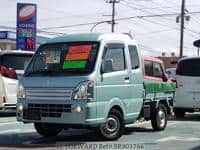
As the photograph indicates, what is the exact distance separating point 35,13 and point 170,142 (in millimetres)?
25760

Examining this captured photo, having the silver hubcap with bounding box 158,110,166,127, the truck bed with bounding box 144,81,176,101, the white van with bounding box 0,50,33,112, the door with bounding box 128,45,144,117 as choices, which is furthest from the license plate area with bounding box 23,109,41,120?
the white van with bounding box 0,50,33,112

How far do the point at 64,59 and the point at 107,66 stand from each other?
0.88 m

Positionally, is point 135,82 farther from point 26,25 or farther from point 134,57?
point 26,25

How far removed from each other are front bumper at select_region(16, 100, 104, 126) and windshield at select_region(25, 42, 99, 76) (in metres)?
0.63

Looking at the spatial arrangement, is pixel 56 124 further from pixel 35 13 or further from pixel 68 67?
pixel 35 13

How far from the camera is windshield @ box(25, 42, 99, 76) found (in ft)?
37.4

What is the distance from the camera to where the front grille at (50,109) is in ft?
36.8

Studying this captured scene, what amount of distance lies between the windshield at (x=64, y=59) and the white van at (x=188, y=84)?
7073mm

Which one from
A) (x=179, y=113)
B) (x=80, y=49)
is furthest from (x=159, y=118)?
(x=179, y=113)

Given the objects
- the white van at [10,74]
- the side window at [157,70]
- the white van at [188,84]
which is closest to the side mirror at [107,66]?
the side window at [157,70]

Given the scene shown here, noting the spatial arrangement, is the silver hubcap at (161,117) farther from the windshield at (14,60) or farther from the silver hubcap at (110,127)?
the windshield at (14,60)

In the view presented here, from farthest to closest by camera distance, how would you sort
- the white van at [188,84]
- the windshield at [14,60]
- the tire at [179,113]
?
1. the tire at [179,113]
2. the white van at [188,84]
3. the windshield at [14,60]

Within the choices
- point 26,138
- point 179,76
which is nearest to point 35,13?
point 179,76

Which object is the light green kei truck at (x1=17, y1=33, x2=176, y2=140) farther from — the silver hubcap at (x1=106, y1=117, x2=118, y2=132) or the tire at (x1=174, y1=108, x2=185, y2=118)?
the tire at (x1=174, y1=108, x2=185, y2=118)
